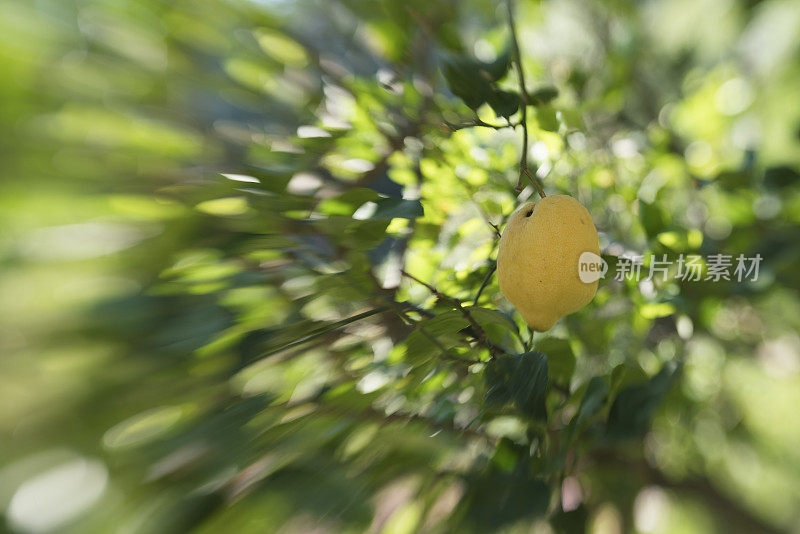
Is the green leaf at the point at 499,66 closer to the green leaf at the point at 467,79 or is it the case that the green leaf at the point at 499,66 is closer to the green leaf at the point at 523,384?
the green leaf at the point at 467,79

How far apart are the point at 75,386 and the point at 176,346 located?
39 mm

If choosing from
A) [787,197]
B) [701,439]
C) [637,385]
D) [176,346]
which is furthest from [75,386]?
[701,439]

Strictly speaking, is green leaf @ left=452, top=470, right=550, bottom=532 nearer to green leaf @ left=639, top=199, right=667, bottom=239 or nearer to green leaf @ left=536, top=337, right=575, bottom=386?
green leaf @ left=536, top=337, right=575, bottom=386

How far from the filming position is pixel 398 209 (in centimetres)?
30

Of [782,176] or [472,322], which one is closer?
[472,322]

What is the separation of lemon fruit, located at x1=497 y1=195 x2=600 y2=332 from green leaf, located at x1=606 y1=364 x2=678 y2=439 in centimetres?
9

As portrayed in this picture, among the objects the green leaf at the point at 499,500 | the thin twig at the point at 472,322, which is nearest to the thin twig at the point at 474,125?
the thin twig at the point at 472,322

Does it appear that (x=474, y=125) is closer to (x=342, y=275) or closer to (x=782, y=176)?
(x=342, y=275)

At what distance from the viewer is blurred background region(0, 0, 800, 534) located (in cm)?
16

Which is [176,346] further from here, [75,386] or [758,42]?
[758,42]

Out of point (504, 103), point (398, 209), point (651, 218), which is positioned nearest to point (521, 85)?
point (504, 103)

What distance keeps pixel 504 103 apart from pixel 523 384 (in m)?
0.18

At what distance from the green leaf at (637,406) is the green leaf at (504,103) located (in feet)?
0.64

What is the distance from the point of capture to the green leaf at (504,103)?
314 millimetres
